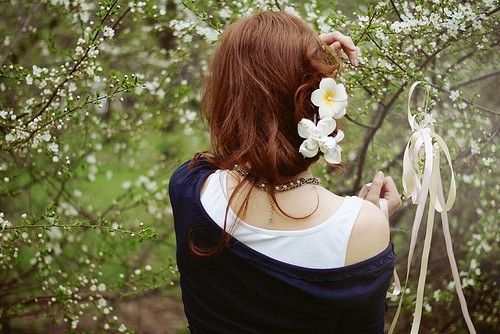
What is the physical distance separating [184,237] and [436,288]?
5.39ft

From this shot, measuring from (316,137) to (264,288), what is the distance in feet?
1.29

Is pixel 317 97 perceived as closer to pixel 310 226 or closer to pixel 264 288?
pixel 310 226

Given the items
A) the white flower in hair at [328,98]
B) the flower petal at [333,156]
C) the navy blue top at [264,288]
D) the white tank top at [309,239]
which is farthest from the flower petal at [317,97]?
the navy blue top at [264,288]

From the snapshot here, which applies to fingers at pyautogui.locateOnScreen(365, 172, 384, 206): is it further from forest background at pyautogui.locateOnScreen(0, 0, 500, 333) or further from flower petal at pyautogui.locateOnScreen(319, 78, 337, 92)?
forest background at pyautogui.locateOnScreen(0, 0, 500, 333)

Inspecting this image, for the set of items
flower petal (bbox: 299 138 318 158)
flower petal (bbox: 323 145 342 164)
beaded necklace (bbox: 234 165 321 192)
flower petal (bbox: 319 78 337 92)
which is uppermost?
flower petal (bbox: 319 78 337 92)

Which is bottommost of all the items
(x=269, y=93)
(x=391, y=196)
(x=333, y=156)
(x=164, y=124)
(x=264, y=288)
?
(x=164, y=124)

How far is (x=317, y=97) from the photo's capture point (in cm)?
143

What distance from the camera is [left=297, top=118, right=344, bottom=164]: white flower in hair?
1396 mm

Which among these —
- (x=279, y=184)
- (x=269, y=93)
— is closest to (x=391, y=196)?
(x=279, y=184)

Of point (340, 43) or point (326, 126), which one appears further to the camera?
point (340, 43)

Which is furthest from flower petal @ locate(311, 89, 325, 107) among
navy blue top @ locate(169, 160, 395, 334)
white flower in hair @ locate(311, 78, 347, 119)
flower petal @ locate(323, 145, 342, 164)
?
navy blue top @ locate(169, 160, 395, 334)

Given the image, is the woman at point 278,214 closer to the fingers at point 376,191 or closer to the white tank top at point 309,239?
the white tank top at point 309,239

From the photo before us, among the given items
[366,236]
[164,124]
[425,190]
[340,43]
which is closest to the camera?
[366,236]

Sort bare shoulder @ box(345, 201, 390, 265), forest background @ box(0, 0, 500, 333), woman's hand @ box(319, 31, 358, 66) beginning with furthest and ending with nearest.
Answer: forest background @ box(0, 0, 500, 333) → woman's hand @ box(319, 31, 358, 66) → bare shoulder @ box(345, 201, 390, 265)
